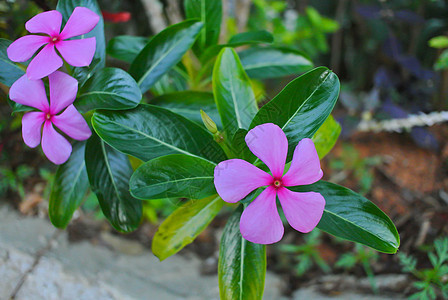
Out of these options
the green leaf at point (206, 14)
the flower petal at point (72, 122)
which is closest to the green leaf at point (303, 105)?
the flower petal at point (72, 122)

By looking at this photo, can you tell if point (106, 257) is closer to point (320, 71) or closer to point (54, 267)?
point (54, 267)

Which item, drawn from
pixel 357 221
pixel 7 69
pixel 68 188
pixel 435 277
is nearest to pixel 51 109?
pixel 7 69

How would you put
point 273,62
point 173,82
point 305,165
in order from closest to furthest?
point 305,165 < point 273,62 < point 173,82

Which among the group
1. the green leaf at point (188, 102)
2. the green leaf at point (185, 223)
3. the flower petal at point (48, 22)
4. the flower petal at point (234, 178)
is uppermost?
Answer: the flower petal at point (48, 22)

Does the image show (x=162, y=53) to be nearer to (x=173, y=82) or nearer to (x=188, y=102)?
(x=188, y=102)

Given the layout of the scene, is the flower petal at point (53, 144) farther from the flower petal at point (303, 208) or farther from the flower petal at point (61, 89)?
the flower petal at point (303, 208)

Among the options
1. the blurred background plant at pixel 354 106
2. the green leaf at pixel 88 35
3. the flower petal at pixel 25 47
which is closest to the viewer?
the flower petal at pixel 25 47

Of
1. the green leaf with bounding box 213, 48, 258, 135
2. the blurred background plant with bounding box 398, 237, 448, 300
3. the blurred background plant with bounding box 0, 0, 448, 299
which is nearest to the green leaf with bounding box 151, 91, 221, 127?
the blurred background plant with bounding box 0, 0, 448, 299
